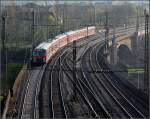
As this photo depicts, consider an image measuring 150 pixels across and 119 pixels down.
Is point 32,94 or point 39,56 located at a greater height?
point 39,56

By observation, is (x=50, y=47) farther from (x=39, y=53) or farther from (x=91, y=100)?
(x=91, y=100)

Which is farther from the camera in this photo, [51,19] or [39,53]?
[51,19]

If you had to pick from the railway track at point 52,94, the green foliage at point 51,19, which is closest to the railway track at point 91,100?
the railway track at point 52,94

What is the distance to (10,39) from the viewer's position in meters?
27.6

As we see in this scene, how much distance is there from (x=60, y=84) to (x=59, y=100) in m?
2.72

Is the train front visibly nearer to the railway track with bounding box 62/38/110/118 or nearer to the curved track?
the curved track

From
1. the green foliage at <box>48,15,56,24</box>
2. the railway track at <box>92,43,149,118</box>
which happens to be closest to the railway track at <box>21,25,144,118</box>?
the railway track at <box>92,43,149,118</box>

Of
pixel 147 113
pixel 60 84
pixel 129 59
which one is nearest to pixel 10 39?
pixel 129 59

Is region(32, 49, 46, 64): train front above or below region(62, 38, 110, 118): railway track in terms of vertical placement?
above

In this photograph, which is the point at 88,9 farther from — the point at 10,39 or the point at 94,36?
the point at 10,39

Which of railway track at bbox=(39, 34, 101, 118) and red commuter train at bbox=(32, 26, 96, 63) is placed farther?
red commuter train at bbox=(32, 26, 96, 63)

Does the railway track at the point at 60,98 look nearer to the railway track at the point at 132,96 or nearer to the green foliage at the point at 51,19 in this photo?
the railway track at the point at 132,96

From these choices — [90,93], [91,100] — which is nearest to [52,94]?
[90,93]

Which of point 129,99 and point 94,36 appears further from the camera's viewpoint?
point 94,36
